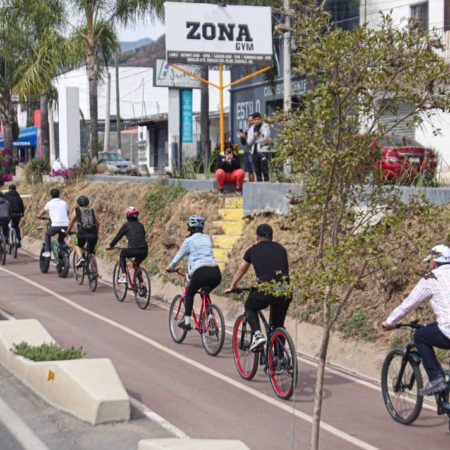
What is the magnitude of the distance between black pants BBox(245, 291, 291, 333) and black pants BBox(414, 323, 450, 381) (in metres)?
2.08

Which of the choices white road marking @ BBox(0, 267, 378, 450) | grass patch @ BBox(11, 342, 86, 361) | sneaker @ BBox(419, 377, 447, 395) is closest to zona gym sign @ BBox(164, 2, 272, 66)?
white road marking @ BBox(0, 267, 378, 450)

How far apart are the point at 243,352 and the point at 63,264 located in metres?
9.96

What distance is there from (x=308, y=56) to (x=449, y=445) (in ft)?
13.5

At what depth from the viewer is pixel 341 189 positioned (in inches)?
276

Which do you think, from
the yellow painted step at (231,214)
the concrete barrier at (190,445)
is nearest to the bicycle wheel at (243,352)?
the concrete barrier at (190,445)

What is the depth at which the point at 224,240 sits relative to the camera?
719 inches

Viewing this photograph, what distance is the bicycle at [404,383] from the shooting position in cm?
921

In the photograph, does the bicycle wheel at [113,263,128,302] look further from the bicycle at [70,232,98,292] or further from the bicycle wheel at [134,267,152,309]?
the bicycle at [70,232,98,292]

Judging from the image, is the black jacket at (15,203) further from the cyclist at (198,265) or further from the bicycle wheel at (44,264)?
the cyclist at (198,265)

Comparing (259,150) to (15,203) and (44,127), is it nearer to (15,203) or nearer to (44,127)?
(15,203)

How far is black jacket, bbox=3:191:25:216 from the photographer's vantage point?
23938 millimetres

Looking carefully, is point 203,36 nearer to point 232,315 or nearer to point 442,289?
point 232,315

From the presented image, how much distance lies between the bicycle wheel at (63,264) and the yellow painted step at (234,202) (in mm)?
3897

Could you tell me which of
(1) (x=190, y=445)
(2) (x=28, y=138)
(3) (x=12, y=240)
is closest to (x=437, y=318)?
(1) (x=190, y=445)
